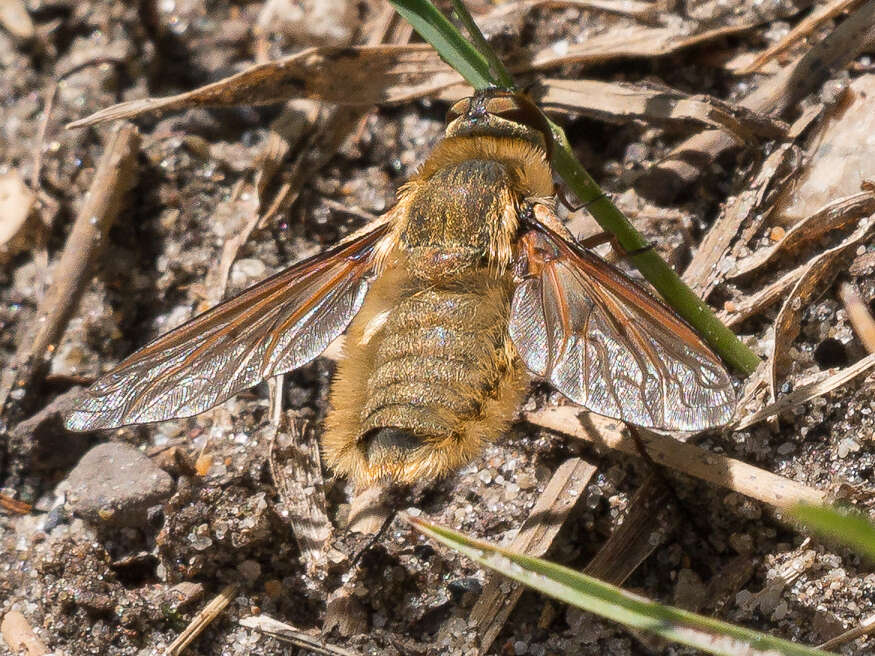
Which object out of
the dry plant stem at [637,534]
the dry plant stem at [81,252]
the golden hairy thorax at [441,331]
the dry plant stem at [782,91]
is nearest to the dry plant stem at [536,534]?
the dry plant stem at [637,534]

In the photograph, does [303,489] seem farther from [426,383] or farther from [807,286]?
[807,286]

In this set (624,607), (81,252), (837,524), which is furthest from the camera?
(81,252)

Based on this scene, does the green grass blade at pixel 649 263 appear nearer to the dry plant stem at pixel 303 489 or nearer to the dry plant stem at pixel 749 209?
the dry plant stem at pixel 749 209

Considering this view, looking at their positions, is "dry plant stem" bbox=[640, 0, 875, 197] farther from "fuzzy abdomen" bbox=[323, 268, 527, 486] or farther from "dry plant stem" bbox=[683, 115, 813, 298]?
"fuzzy abdomen" bbox=[323, 268, 527, 486]

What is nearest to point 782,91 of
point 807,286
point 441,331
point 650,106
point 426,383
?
point 650,106

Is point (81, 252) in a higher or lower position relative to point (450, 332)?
higher

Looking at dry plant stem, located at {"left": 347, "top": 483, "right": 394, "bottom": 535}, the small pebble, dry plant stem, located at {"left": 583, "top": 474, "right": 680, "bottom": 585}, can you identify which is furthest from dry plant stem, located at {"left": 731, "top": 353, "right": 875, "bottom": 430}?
the small pebble

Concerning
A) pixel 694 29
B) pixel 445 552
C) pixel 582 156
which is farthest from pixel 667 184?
pixel 445 552

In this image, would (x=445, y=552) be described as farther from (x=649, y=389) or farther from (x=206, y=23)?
(x=206, y=23)

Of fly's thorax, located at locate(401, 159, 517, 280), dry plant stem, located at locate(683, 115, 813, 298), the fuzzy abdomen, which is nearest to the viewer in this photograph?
the fuzzy abdomen
